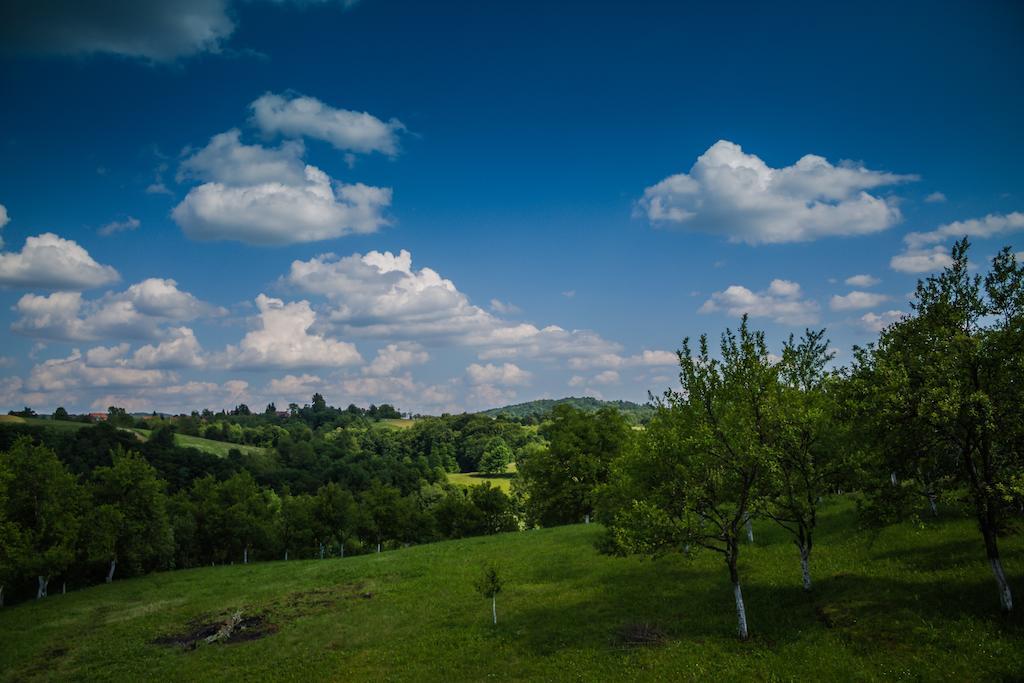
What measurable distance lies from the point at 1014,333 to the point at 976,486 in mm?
6124

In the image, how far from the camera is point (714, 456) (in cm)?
2441

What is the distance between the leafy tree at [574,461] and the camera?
64062 mm

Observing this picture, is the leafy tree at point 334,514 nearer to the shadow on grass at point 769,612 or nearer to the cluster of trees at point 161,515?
the cluster of trees at point 161,515

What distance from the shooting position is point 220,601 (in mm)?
45094

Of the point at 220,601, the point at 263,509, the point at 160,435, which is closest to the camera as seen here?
the point at 220,601

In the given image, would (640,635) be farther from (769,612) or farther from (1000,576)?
(1000,576)

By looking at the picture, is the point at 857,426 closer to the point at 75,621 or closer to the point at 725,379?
the point at 725,379

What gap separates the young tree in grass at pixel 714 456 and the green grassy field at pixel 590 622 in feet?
10.6

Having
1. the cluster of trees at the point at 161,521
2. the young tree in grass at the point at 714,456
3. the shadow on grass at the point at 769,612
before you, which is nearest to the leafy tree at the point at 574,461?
the cluster of trees at the point at 161,521

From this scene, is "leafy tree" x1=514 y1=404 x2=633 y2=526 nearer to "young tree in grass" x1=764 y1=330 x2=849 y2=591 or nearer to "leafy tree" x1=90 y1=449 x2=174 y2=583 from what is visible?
"young tree in grass" x1=764 y1=330 x2=849 y2=591

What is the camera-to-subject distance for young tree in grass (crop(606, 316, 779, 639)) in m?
24.1

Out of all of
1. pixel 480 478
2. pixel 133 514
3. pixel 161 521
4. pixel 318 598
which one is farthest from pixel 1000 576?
pixel 480 478

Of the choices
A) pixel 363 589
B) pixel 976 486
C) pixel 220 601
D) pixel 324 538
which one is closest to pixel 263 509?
pixel 324 538

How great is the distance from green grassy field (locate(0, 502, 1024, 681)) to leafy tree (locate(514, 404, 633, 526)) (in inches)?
607
